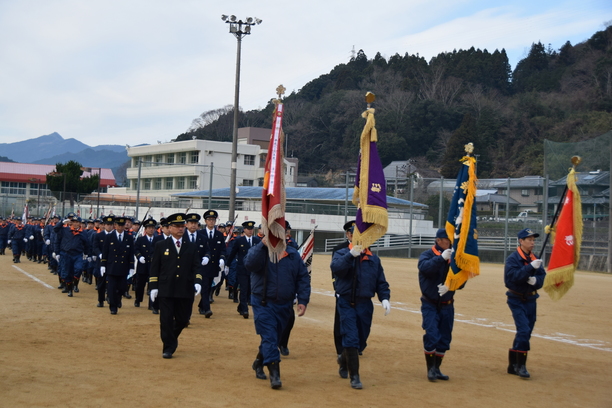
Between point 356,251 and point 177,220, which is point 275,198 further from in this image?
point 177,220

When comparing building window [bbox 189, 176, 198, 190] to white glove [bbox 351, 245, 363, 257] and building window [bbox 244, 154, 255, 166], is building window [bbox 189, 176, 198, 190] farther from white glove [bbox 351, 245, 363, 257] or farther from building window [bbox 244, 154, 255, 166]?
white glove [bbox 351, 245, 363, 257]

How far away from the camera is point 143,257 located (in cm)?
1371

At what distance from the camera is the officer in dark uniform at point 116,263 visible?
41.1 ft

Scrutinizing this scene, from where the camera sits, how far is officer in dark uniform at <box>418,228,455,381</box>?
7777 mm

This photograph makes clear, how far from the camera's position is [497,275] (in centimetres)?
2669

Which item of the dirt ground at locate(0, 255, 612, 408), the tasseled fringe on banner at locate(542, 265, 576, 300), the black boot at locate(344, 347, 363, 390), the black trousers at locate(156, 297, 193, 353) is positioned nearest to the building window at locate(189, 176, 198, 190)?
the dirt ground at locate(0, 255, 612, 408)

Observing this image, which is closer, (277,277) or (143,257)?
(277,277)

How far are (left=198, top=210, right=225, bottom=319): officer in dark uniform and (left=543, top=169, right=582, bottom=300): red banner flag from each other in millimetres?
6615

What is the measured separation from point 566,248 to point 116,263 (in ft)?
27.6

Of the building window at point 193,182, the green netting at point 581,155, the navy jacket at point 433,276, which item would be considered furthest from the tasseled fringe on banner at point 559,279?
the building window at point 193,182

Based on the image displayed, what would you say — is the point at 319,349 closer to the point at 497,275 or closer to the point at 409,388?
the point at 409,388

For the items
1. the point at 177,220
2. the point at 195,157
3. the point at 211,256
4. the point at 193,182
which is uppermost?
the point at 195,157

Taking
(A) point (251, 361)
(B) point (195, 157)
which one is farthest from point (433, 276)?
(B) point (195, 157)

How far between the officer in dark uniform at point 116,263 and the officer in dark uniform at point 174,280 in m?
4.00
